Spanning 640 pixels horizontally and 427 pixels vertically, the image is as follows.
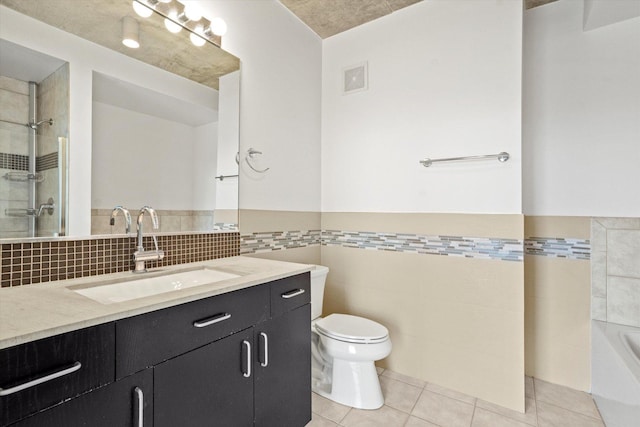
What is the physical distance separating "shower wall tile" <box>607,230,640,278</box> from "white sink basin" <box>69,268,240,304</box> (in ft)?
7.41

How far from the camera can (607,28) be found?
1.88 meters

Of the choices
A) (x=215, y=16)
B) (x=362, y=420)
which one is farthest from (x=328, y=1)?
(x=362, y=420)

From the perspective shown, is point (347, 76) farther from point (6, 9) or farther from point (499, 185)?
point (6, 9)

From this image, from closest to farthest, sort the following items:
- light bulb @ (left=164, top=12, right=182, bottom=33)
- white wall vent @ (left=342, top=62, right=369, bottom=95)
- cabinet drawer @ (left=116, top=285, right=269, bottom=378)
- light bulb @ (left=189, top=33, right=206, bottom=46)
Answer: cabinet drawer @ (left=116, top=285, right=269, bottom=378) → light bulb @ (left=164, top=12, right=182, bottom=33) → light bulb @ (left=189, top=33, right=206, bottom=46) → white wall vent @ (left=342, top=62, right=369, bottom=95)

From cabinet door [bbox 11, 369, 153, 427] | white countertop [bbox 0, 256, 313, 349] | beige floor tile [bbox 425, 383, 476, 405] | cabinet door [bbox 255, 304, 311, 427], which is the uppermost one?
white countertop [bbox 0, 256, 313, 349]

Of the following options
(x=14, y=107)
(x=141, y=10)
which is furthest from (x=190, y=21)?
(x=14, y=107)

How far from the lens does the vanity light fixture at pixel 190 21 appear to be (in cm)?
144

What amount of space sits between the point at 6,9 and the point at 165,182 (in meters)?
0.79

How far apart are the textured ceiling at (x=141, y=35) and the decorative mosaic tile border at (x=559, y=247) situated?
7.46 feet

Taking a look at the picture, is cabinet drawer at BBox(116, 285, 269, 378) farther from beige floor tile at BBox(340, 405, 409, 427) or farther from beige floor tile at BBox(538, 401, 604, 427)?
beige floor tile at BBox(538, 401, 604, 427)

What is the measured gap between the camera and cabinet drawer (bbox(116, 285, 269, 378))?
0.82 m

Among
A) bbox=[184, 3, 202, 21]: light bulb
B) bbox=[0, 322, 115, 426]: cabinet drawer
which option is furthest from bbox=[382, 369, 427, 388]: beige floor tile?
bbox=[184, 3, 202, 21]: light bulb

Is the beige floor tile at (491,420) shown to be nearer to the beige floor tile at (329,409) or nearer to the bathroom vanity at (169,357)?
the beige floor tile at (329,409)

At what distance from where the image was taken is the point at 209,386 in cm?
103
